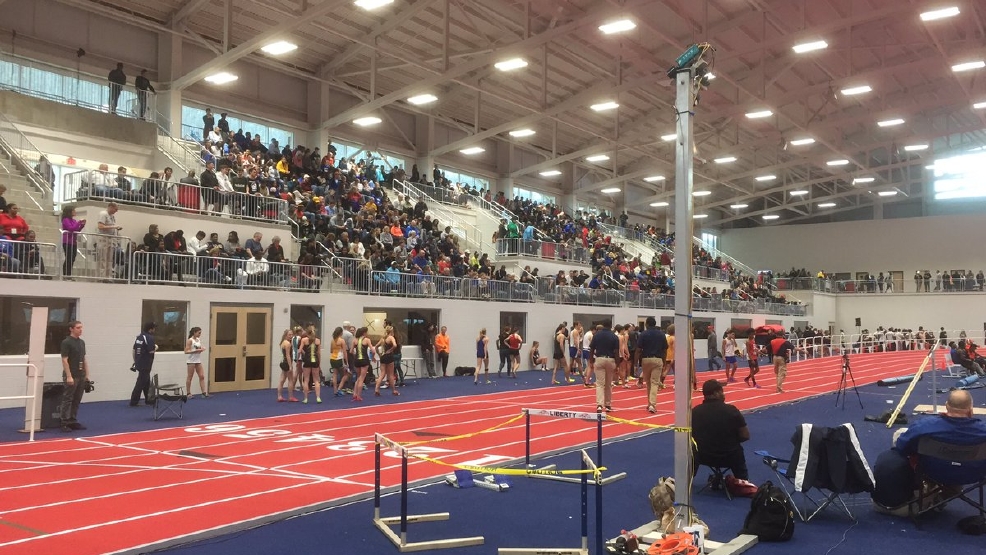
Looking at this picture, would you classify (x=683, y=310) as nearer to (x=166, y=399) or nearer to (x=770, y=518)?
(x=770, y=518)

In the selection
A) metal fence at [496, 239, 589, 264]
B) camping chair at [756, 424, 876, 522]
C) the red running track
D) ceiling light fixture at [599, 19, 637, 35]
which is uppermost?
ceiling light fixture at [599, 19, 637, 35]

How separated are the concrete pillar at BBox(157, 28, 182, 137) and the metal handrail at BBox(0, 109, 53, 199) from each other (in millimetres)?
5592

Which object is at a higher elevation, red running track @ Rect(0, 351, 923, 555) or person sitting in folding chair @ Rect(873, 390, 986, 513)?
person sitting in folding chair @ Rect(873, 390, 986, 513)

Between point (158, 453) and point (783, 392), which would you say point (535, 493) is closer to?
point (158, 453)

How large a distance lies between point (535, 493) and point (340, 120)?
26.3 m

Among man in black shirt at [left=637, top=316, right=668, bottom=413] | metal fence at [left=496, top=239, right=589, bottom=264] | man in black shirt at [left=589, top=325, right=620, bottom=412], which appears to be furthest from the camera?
metal fence at [left=496, top=239, right=589, bottom=264]

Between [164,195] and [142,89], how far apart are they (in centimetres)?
719

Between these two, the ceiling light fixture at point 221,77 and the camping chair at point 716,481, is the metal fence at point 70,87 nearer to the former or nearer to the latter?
the ceiling light fixture at point 221,77

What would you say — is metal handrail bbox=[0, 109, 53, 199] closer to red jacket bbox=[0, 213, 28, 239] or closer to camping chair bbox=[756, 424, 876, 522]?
red jacket bbox=[0, 213, 28, 239]

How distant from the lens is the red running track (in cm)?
693

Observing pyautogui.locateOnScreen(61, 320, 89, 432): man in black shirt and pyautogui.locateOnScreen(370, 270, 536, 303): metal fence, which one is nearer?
pyautogui.locateOnScreen(61, 320, 89, 432): man in black shirt

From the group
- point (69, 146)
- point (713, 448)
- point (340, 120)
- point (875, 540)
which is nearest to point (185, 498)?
point (713, 448)

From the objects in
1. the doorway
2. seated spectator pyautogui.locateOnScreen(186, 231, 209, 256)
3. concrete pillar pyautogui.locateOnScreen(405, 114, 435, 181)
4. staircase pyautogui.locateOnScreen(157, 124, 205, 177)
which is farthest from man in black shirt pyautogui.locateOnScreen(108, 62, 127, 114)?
concrete pillar pyautogui.locateOnScreen(405, 114, 435, 181)

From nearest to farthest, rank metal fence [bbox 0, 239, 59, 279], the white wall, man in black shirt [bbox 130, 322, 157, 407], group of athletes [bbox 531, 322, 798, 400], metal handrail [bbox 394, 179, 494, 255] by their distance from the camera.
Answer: metal fence [bbox 0, 239, 59, 279] < man in black shirt [bbox 130, 322, 157, 407] < the white wall < group of athletes [bbox 531, 322, 798, 400] < metal handrail [bbox 394, 179, 494, 255]
